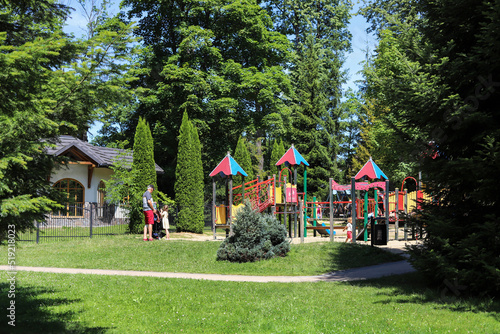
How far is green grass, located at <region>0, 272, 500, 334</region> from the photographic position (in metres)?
6.97

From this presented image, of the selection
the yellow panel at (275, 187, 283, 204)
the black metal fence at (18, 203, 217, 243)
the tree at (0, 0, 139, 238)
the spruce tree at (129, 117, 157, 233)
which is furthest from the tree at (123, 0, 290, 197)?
the tree at (0, 0, 139, 238)

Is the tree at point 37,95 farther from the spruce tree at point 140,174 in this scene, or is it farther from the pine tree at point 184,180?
the pine tree at point 184,180

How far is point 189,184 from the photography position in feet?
81.1

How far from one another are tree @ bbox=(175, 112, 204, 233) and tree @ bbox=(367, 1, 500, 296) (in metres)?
15.5

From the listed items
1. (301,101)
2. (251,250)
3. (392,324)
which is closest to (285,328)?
(392,324)

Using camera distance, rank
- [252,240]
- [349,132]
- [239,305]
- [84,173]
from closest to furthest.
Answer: [239,305], [252,240], [84,173], [349,132]

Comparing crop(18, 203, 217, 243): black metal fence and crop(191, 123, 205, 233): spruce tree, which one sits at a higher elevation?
crop(191, 123, 205, 233): spruce tree

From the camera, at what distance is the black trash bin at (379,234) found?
16.1m

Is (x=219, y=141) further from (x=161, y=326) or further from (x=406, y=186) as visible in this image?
(x=161, y=326)

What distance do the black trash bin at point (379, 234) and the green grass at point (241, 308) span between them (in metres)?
→ 5.44

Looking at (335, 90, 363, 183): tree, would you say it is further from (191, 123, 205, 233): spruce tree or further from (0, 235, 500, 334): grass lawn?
(0, 235, 500, 334): grass lawn

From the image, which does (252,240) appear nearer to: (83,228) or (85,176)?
(83,228)

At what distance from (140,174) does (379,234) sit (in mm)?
11874

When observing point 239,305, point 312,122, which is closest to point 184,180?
point 239,305
